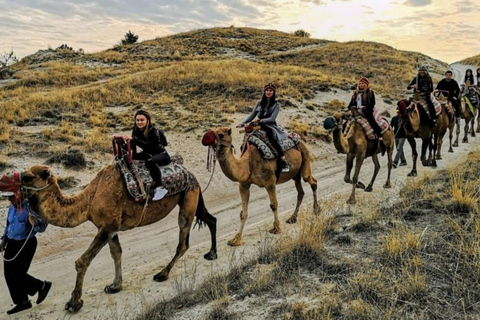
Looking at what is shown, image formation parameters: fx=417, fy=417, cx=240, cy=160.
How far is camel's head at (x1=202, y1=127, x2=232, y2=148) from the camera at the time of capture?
22.3ft

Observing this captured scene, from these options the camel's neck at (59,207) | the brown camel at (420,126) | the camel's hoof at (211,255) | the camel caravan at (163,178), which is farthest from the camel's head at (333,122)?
the camel's neck at (59,207)

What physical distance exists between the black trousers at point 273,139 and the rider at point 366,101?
287 centimetres

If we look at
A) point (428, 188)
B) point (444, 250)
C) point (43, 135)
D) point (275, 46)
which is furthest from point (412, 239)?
point (275, 46)

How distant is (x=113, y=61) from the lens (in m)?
44.2

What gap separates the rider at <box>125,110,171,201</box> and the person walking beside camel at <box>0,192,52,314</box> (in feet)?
5.53

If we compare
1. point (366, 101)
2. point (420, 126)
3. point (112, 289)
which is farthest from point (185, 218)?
→ point (420, 126)

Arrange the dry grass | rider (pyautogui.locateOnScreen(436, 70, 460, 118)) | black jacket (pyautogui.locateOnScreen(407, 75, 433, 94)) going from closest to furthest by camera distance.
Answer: the dry grass → black jacket (pyautogui.locateOnScreen(407, 75, 433, 94)) → rider (pyautogui.locateOnScreen(436, 70, 460, 118))

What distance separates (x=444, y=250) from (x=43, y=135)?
14.5 metres

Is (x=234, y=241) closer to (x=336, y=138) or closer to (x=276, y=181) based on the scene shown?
(x=276, y=181)

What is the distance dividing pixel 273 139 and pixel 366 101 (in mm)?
3221

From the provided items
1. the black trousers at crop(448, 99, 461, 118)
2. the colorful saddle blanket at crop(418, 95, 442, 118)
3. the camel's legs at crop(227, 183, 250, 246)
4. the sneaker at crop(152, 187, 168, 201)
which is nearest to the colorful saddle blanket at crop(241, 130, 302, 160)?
the camel's legs at crop(227, 183, 250, 246)

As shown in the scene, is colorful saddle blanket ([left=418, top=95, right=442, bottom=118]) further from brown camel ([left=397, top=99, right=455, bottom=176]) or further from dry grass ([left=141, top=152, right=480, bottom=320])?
dry grass ([left=141, top=152, right=480, bottom=320])

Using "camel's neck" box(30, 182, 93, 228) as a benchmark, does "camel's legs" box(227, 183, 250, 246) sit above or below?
below

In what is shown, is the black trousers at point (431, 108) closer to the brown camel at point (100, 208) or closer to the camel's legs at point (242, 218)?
the camel's legs at point (242, 218)
